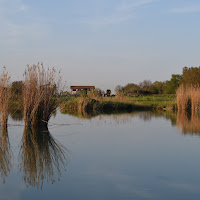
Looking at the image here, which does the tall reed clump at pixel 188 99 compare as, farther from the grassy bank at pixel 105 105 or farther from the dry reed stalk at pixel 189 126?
the dry reed stalk at pixel 189 126

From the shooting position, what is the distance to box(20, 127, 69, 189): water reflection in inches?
121

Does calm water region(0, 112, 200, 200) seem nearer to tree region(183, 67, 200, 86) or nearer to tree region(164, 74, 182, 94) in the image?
tree region(183, 67, 200, 86)

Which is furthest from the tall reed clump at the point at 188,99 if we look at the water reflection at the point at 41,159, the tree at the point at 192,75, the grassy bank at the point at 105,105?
the tree at the point at 192,75

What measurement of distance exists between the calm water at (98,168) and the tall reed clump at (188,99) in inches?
354

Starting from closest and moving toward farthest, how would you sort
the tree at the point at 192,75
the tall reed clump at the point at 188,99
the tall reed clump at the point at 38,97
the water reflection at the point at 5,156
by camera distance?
1. the water reflection at the point at 5,156
2. the tall reed clump at the point at 38,97
3. the tall reed clump at the point at 188,99
4. the tree at the point at 192,75

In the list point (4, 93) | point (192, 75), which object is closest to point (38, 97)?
point (4, 93)

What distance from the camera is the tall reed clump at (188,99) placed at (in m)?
14.2

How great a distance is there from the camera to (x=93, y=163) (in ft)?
12.1

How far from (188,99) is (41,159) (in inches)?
492

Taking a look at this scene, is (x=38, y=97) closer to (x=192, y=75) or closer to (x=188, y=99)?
(x=188, y=99)

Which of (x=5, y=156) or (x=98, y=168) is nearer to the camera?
(x=98, y=168)

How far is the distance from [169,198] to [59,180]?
1.18 m

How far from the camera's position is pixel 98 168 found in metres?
3.47

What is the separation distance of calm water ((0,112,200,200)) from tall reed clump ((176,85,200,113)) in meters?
9.00
